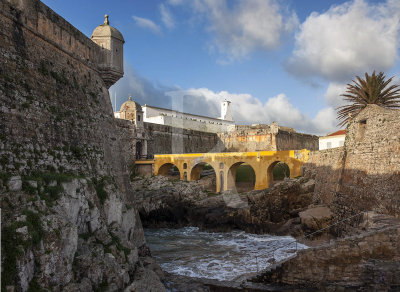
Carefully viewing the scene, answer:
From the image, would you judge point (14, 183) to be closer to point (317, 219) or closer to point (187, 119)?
point (317, 219)

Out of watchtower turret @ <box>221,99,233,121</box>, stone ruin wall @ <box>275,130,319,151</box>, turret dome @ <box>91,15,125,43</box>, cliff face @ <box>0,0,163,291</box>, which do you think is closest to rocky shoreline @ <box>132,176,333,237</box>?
cliff face @ <box>0,0,163,291</box>

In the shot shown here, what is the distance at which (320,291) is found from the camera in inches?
371

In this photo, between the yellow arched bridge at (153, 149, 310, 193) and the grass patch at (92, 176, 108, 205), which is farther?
the yellow arched bridge at (153, 149, 310, 193)

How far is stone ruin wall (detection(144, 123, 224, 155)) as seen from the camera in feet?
106

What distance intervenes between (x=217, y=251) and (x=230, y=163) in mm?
12507

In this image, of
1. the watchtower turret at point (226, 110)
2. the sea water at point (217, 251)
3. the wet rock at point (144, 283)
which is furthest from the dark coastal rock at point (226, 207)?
the watchtower turret at point (226, 110)

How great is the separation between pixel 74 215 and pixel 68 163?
6.28ft

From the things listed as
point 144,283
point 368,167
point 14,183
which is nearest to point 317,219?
point 368,167

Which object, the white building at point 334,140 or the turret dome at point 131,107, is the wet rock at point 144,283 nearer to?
the turret dome at point 131,107

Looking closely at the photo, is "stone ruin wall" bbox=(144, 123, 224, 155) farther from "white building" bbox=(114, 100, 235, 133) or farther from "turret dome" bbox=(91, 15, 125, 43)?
"turret dome" bbox=(91, 15, 125, 43)

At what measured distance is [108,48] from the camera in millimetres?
12883

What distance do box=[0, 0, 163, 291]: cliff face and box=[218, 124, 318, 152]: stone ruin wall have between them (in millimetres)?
25084

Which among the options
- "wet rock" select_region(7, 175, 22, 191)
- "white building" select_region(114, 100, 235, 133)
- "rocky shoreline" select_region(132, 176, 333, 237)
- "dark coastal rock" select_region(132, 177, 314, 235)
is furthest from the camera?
"white building" select_region(114, 100, 235, 133)

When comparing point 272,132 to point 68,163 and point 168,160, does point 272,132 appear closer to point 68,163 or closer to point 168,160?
point 168,160
